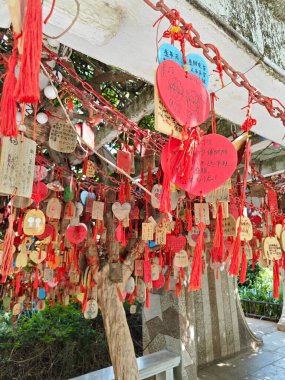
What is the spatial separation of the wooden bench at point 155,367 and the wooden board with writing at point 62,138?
248cm

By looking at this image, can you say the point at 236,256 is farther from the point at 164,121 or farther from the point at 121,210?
the point at 121,210

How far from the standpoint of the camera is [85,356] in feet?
14.8

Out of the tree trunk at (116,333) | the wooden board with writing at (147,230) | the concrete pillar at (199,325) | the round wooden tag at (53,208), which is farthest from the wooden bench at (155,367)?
the round wooden tag at (53,208)

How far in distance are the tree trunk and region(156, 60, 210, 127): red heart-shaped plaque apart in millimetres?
2282

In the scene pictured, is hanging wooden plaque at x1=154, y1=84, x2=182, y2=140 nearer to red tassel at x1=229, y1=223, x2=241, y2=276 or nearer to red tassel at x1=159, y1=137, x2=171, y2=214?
red tassel at x1=159, y1=137, x2=171, y2=214

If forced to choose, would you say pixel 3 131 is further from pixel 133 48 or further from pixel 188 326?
pixel 188 326

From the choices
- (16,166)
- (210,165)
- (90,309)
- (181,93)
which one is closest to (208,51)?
(181,93)

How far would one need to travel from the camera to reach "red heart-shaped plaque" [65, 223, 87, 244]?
95.8 inches

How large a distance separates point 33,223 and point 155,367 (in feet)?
8.59

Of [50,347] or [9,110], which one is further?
[50,347]

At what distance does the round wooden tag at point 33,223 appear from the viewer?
1.65 metres

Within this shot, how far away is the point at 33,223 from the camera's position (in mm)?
1676

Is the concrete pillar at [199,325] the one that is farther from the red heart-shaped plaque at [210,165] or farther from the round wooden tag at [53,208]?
the red heart-shaped plaque at [210,165]

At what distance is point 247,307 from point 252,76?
26.4 feet
